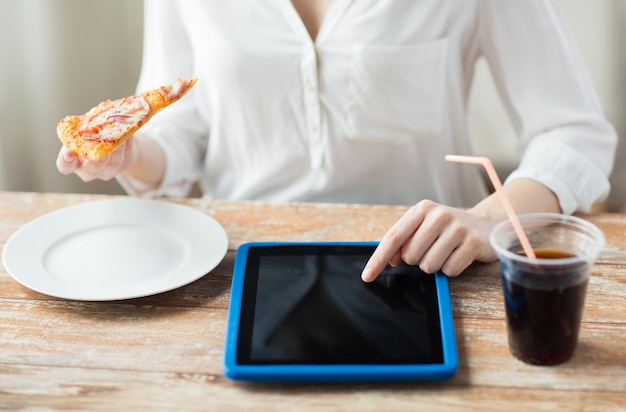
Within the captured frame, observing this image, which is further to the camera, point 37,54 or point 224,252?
point 37,54

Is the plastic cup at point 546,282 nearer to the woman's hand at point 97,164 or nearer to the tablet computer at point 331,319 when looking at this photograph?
the tablet computer at point 331,319

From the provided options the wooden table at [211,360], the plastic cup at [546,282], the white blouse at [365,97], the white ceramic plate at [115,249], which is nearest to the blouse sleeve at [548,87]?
the white blouse at [365,97]

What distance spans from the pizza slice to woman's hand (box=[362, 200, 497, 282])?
1.37 ft

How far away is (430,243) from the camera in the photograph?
0.97 metres

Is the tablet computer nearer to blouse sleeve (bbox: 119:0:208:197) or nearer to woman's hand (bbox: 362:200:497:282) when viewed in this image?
woman's hand (bbox: 362:200:497:282)

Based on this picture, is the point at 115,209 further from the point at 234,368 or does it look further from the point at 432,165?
the point at 432,165

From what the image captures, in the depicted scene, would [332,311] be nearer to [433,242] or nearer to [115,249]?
[433,242]

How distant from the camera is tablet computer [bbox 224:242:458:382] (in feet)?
2.58

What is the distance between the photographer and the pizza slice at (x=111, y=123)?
1060 millimetres

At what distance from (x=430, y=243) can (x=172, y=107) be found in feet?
2.53

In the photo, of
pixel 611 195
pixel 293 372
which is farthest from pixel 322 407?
pixel 611 195

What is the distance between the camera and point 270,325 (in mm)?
867

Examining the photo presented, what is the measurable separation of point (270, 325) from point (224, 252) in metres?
0.22

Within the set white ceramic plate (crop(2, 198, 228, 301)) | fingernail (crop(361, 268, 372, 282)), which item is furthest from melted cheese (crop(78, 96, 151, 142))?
fingernail (crop(361, 268, 372, 282))
